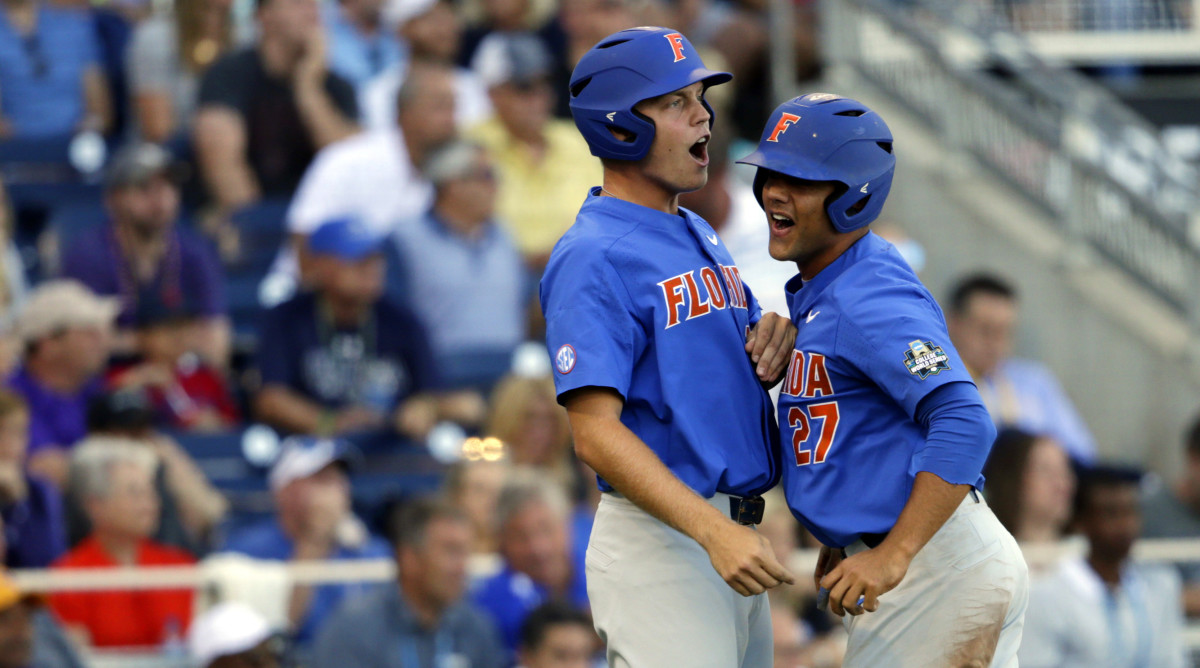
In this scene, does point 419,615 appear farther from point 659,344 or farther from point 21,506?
point 659,344

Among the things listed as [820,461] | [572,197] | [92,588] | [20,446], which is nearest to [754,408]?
[820,461]

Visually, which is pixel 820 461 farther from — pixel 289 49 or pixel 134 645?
pixel 289 49

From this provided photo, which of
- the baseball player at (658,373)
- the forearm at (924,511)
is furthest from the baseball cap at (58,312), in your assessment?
the forearm at (924,511)

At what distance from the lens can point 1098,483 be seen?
21.7 ft

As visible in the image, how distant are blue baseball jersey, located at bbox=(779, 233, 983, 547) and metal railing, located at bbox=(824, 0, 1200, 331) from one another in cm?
621

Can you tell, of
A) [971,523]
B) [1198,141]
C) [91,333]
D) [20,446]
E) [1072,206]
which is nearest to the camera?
[971,523]

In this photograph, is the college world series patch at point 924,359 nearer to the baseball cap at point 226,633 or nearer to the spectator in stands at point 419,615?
the spectator in stands at point 419,615

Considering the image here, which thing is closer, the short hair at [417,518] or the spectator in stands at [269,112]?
the short hair at [417,518]

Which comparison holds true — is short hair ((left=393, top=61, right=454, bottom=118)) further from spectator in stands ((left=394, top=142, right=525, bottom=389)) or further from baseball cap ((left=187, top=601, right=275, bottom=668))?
baseball cap ((left=187, top=601, right=275, bottom=668))

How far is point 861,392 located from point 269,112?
19.5 ft

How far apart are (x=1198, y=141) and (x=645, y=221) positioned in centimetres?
932

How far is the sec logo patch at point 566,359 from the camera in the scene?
3012 millimetres

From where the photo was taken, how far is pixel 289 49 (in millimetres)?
8477

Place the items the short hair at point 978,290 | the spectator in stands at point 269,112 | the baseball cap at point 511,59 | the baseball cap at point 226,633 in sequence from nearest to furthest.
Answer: the baseball cap at point 226,633
the short hair at point 978,290
the spectator in stands at point 269,112
the baseball cap at point 511,59
